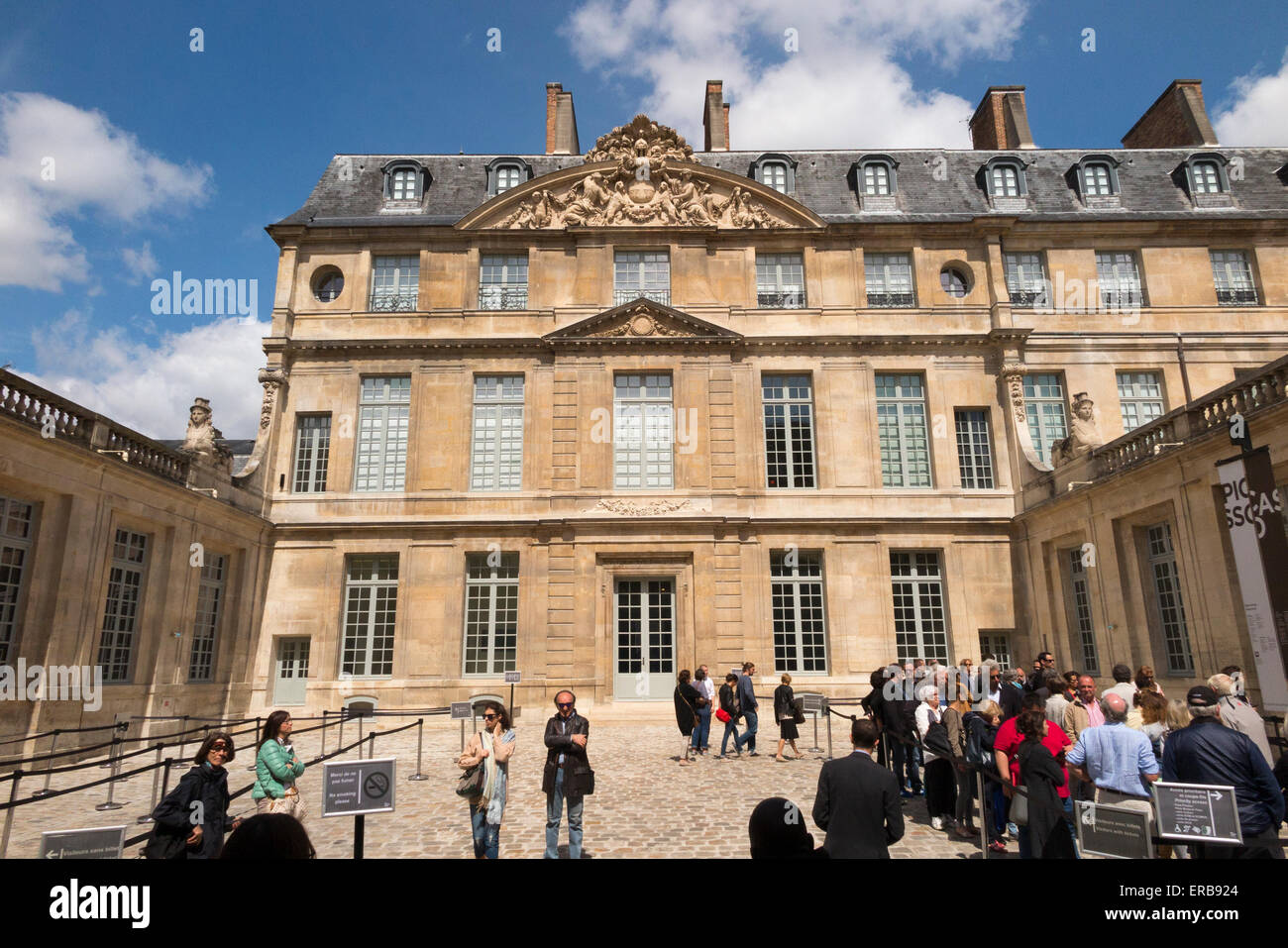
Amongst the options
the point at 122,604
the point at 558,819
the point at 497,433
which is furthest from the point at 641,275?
the point at 558,819

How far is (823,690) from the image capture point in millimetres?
17391

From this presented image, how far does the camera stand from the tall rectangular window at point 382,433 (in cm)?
1919

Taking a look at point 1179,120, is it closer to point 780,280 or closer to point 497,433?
point 780,280

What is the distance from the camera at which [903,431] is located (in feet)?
63.7

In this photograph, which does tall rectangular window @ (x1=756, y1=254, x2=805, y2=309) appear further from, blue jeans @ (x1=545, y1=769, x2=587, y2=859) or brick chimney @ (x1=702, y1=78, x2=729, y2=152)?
blue jeans @ (x1=545, y1=769, x2=587, y2=859)

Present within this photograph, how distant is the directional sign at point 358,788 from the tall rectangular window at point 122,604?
36.0ft

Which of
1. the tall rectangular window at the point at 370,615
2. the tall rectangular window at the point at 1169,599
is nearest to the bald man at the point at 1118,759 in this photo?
the tall rectangular window at the point at 1169,599

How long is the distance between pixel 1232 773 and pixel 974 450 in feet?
52.3

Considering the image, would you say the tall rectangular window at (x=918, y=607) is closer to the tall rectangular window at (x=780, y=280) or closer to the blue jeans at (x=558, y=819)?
the tall rectangular window at (x=780, y=280)
